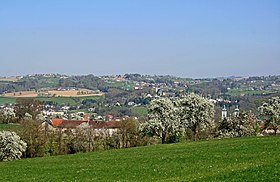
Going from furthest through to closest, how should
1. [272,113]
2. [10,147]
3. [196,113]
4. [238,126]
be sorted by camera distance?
[272,113]
[238,126]
[196,113]
[10,147]

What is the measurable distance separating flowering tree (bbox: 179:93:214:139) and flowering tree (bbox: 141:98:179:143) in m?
1.64

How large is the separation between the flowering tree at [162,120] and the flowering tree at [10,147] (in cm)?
2145

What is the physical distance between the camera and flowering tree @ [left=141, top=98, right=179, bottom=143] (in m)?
72.8

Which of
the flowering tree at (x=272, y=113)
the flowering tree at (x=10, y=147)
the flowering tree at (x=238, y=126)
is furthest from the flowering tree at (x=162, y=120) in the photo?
the flowering tree at (x=10, y=147)

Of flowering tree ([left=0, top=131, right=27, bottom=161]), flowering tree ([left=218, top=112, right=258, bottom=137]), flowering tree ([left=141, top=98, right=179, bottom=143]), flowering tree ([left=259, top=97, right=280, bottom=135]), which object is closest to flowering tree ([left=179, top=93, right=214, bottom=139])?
flowering tree ([left=141, top=98, right=179, bottom=143])

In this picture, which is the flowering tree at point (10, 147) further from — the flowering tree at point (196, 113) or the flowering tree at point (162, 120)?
the flowering tree at point (196, 113)

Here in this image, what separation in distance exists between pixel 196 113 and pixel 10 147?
105 feet

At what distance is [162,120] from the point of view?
73375 millimetres

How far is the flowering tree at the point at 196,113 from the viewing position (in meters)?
73.2

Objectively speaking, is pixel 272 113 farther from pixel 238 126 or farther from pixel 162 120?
pixel 162 120

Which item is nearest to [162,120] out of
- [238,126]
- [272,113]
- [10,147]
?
[238,126]

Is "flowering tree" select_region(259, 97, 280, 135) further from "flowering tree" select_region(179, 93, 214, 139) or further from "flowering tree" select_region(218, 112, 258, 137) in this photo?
"flowering tree" select_region(179, 93, 214, 139)

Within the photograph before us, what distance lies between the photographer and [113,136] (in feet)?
280

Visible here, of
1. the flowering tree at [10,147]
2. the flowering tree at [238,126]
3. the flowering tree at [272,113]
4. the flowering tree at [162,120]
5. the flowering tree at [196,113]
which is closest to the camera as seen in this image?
the flowering tree at [10,147]
